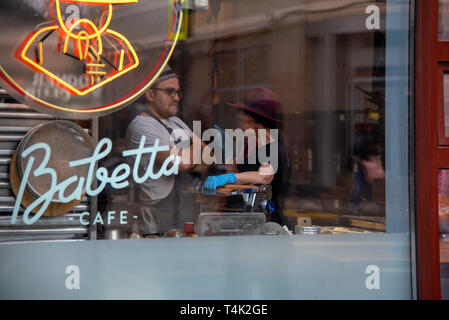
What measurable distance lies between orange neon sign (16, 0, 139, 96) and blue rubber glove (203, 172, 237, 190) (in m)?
0.57

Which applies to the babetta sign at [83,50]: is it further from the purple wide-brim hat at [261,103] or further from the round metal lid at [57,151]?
the purple wide-brim hat at [261,103]

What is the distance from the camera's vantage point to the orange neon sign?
7.25 ft

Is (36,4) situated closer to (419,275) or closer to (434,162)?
(434,162)

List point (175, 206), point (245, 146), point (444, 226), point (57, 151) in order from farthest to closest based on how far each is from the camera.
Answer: point (444, 226) → point (245, 146) → point (175, 206) → point (57, 151)

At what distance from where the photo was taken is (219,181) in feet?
8.02

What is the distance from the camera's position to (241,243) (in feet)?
8.07

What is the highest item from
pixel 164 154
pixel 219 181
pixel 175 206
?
pixel 164 154

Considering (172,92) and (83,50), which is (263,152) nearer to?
(172,92)

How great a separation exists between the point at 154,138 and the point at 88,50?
443 mm

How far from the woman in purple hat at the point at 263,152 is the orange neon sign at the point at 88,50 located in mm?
529

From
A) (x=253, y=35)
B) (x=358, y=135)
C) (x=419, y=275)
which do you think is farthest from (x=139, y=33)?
(x=419, y=275)

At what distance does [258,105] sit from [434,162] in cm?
82

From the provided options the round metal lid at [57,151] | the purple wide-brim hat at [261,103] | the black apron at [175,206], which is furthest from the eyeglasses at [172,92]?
the round metal lid at [57,151]

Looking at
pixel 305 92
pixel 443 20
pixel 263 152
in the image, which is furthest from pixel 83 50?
pixel 443 20
